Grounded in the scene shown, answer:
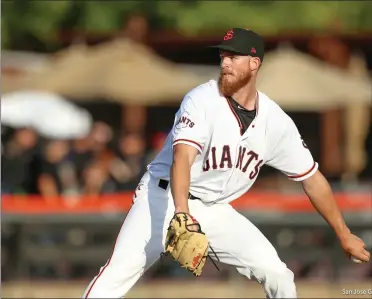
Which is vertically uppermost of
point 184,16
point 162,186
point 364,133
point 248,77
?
point 248,77

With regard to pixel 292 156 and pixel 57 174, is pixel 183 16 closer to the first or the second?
pixel 57 174

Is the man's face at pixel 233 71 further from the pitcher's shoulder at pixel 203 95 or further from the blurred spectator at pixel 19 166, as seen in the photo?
the blurred spectator at pixel 19 166

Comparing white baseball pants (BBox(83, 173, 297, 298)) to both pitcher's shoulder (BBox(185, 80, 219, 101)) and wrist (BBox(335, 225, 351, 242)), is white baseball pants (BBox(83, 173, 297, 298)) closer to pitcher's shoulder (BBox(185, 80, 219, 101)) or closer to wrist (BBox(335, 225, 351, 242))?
wrist (BBox(335, 225, 351, 242))

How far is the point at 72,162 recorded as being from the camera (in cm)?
1681

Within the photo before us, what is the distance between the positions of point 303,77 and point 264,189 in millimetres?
2540

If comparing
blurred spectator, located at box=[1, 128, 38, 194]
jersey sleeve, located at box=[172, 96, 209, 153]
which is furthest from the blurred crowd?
jersey sleeve, located at box=[172, 96, 209, 153]

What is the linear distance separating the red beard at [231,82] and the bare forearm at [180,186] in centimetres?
70

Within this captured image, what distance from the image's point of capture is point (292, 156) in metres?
8.08

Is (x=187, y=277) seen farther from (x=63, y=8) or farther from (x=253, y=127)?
(x=63, y=8)

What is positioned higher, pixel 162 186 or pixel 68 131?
pixel 162 186

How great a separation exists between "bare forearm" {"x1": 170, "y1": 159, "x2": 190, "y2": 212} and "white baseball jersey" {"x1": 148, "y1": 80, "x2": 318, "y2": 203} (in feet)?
0.80

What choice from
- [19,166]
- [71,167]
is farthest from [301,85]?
[19,166]

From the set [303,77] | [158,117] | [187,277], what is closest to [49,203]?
[187,277]

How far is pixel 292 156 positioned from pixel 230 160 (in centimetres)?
53
